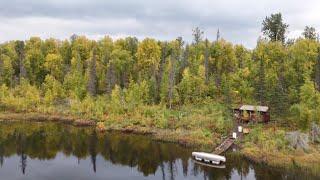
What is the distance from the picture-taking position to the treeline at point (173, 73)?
8919 cm

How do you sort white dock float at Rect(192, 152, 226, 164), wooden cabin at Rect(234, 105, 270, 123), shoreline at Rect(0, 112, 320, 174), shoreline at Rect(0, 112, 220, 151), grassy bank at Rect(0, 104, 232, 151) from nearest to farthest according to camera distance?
shoreline at Rect(0, 112, 320, 174), white dock float at Rect(192, 152, 226, 164), shoreline at Rect(0, 112, 220, 151), grassy bank at Rect(0, 104, 232, 151), wooden cabin at Rect(234, 105, 270, 123)

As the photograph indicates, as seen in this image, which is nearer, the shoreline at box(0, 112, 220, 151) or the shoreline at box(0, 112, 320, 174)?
the shoreline at box(0, 112, 320, 174)

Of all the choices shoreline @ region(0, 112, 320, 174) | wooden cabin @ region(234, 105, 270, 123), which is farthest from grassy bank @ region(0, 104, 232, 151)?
wooden cabin @ region(234, 105, 270, 123)

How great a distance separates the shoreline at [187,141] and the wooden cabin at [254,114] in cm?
1259

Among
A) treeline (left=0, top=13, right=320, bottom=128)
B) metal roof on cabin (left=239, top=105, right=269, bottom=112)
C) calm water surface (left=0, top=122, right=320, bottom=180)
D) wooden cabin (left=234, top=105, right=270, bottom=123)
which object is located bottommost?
calm water surface (left=0, top=122, right=320, bottom=180)

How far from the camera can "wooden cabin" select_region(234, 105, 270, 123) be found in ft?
271

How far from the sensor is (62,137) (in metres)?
83.4

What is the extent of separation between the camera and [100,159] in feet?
224

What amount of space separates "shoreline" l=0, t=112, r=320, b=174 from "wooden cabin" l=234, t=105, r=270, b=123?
12.6 m

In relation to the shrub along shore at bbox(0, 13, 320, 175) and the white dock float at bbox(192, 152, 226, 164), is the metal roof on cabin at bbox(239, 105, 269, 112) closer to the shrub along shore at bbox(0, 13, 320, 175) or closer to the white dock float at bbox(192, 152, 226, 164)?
the shrub along shore at bbox(0, 13, 320, 175)

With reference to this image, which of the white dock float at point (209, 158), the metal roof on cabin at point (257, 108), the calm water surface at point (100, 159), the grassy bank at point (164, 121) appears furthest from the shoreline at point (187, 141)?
the metal roof on cabin at point (257, 108)

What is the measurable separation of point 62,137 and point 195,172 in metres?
34.5

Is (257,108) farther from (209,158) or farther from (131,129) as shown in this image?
(131,129)

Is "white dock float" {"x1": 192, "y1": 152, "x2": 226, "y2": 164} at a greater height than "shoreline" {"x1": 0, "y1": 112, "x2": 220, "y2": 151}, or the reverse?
"shoreline" {"x1": 0, "y1": 112, "x2": 220, "y2": 151}
